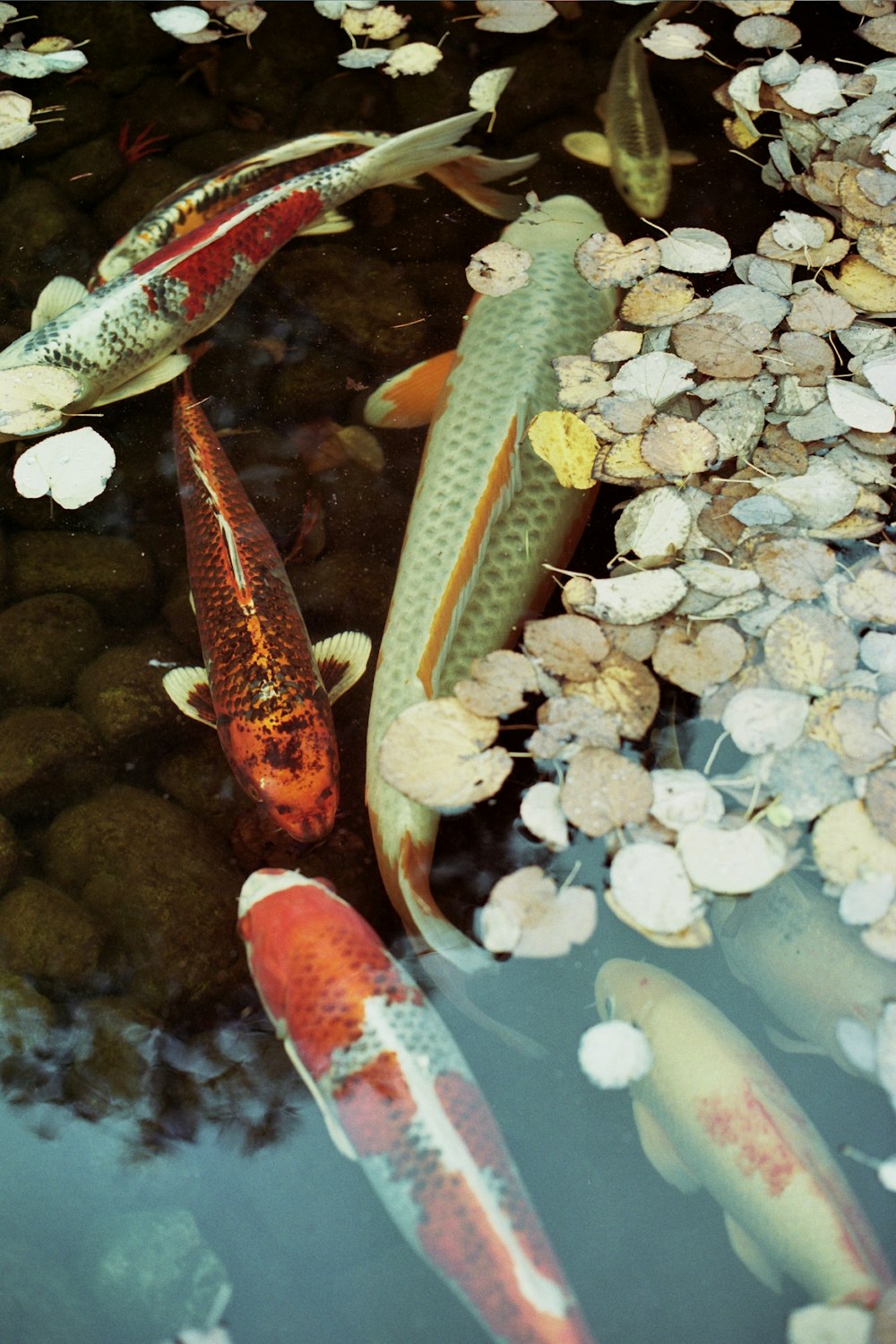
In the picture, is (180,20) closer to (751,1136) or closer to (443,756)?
(443,756)

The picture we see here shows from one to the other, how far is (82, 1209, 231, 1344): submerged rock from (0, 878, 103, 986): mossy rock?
590mm

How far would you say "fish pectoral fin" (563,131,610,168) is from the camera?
3824mm

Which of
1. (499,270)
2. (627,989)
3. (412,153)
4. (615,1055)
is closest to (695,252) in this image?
(499,270)

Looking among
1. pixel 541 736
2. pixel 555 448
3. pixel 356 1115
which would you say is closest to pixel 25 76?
pixel 555 448

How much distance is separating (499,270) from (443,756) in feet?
6.11

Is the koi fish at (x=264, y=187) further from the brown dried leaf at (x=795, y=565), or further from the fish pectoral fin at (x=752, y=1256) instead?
the fish pectoral fin at (x=752, y=1256)

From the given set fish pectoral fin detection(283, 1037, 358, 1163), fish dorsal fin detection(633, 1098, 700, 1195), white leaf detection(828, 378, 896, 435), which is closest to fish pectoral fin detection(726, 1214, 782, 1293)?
fish dorsal fin detection(633, 1098, 700, 1195)

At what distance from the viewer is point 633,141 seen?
3.76m

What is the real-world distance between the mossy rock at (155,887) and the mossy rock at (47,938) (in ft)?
0.18

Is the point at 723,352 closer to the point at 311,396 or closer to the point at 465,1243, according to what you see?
A: the point at 311,396

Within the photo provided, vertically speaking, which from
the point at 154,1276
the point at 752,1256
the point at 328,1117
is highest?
the point at 328,1117

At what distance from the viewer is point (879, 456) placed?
2951mm

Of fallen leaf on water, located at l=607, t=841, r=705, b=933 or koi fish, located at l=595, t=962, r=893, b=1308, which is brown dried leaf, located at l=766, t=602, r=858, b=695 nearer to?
fallen leaf on water, located at l=607, t=841, r=705, b=933

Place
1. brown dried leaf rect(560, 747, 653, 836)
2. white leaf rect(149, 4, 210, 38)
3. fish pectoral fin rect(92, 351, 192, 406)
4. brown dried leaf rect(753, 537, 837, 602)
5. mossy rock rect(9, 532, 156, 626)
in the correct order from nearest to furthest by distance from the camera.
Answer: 1. brown dried leaf rect(560, 747, 653, 836)
2. brown dried leaf rect(753, 537, 837, 602)
3. mossy rock rect(9, 532, 156, 626)
4. fish pectoral fin rect(92, 351, 192, 406)
5. white leaf rect(149, 4, 210, 38)
